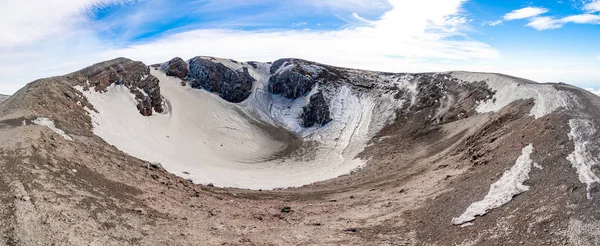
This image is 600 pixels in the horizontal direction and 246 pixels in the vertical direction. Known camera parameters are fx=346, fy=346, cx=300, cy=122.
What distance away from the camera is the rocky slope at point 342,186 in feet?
41.4

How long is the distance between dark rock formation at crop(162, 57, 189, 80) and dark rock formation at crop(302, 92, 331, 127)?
27479 millimetres

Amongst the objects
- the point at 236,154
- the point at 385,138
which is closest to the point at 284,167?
the point at 236,154

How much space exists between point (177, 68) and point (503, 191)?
6770 centimetres

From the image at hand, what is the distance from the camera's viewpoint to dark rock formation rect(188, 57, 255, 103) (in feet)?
227

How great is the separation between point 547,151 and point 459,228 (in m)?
7.54

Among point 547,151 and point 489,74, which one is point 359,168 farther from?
point 489,74

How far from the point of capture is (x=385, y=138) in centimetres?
4919

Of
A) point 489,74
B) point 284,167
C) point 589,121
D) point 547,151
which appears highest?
point 489,74

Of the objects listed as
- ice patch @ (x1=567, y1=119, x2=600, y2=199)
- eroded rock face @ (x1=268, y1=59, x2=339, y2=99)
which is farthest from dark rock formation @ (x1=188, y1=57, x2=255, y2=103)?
ice patch @ (x1=567, y1=119, x2=600, y2=199)

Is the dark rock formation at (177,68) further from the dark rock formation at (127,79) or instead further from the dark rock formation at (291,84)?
the dark rock formation at (291,84)

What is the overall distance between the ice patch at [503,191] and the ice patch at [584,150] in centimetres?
197

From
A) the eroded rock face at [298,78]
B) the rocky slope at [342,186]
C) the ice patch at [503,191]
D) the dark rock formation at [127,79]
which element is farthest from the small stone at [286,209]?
the eroded rock face at [298,78]

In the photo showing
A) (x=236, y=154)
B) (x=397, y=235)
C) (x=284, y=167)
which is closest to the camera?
(x=397, y=235)

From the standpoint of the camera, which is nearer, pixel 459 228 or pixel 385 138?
pixel 459 228
